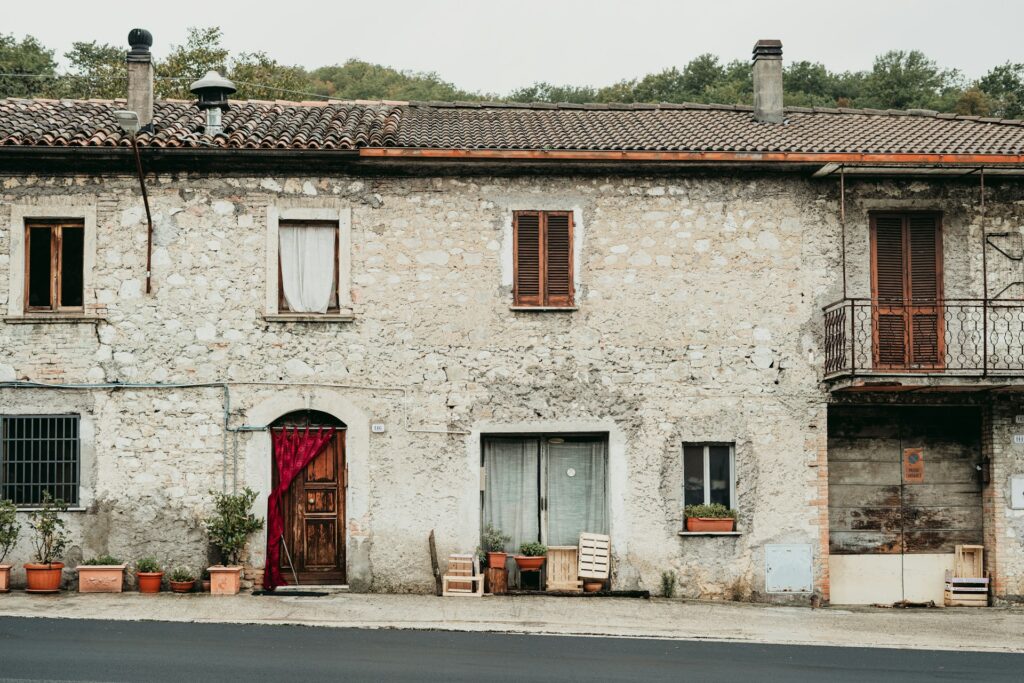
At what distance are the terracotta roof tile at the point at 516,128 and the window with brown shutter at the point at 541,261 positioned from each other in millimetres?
1060

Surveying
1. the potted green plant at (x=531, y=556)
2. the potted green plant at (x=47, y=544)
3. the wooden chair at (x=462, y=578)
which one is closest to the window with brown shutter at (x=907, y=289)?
the potted green plant at (x=531, y=556)

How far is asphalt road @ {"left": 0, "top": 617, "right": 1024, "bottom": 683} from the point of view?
11.1m

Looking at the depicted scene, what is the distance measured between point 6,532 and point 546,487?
269 inches

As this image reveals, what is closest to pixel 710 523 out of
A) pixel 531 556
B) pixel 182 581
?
pixel 531 556

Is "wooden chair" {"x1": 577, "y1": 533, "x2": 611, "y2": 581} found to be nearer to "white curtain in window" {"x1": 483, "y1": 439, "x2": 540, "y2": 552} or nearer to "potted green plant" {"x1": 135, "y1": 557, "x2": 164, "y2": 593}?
"white curtain in window" {"x1": 483, "y1": 439, "x2": 540, "y2": 552}

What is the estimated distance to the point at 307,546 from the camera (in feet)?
55.4

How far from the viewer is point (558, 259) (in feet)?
56.6

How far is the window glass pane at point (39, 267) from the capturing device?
1692 cm

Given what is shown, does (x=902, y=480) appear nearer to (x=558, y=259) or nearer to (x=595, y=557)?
(x=595, y=557)

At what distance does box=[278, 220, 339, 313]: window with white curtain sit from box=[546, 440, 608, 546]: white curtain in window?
3.57m

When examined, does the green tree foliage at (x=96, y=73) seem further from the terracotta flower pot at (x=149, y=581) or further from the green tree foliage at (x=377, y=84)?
the terracotta flower pot at (x=149, y=581)

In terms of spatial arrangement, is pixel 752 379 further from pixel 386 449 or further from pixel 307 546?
pixel 307 546

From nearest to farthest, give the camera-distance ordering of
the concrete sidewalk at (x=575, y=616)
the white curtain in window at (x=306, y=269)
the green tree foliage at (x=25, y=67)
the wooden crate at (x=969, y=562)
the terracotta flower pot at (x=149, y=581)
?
the concrete sidewalk at (x=575, y=616)
the terracotta flower pot at (x=149, y=581)
the white curtain in window at (x=306, y=269)
the wooden crate at (x=969, y=562)
the green tree foliage at (x=25, y=67)

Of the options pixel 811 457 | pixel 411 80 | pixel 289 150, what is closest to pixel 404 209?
pixel 289 150
